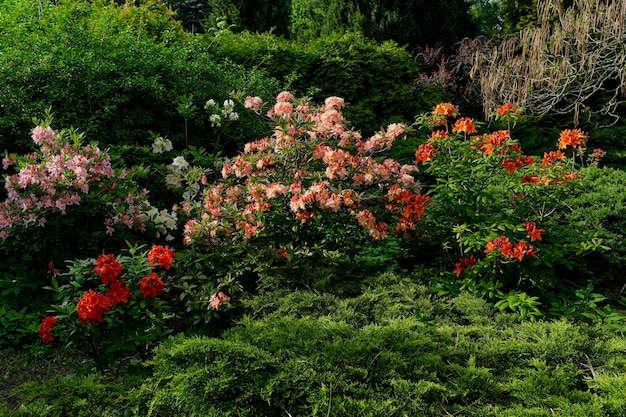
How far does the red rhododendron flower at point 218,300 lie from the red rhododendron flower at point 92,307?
68 cm

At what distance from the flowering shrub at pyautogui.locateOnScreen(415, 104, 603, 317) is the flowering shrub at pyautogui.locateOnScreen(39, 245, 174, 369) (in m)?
1.73

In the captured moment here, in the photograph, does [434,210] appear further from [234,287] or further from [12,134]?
[12,134]

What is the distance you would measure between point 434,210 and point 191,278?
5.75ft

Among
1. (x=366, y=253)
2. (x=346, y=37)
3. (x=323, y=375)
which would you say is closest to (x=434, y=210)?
(x=366, y=253)

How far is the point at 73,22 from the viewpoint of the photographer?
17.6ft

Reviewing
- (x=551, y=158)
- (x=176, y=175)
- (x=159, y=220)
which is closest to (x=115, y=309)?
(x=159, y=220)

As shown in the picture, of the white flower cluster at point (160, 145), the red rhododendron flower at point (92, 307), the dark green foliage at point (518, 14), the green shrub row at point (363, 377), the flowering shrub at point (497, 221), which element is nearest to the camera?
the green shrub row at point (363, 377)

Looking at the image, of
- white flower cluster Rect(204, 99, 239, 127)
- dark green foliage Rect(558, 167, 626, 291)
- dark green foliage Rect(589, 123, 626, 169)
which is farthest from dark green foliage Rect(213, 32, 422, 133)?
dark green foliage Rect(558, 167, 626, 291)

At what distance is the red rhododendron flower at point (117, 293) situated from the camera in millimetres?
2631

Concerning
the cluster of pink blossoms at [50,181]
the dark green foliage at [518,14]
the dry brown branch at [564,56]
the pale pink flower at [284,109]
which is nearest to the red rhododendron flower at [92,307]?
the cluster of pink blossoms at [50,181]

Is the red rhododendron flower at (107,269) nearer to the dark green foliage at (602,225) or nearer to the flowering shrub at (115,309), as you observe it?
the flowering shrub at (115,309)

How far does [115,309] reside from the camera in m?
2.72

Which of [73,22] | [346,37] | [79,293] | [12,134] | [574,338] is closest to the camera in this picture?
[574,338]

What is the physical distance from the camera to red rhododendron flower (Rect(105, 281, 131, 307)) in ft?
8.63
